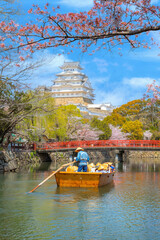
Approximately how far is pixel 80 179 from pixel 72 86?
53.0m

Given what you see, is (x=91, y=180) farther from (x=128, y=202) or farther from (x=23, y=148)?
(x=23, y=148)

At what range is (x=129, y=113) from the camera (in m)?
50.7

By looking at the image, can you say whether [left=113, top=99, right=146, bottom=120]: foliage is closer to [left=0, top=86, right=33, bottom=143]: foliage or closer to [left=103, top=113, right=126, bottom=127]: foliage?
[left=103, top=113, right=126, bottom=127]: foliage

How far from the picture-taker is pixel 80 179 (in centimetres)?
1315

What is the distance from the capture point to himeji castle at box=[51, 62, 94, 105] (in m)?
64.8

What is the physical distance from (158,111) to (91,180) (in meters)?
37.8

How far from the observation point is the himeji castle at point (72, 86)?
6481cm

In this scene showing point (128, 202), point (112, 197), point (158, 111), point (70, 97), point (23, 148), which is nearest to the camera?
point (128, 202)

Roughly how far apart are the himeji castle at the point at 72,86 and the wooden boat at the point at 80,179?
5061cm

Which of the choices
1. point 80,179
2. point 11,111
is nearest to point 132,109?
point 11,111

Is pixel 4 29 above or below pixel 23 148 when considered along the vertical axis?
above

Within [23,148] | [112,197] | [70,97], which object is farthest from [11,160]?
[70,97]

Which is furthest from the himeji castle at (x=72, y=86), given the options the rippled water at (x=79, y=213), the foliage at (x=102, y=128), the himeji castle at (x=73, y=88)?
the rippled water at (x=79, y=213)

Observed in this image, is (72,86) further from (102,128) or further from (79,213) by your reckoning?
(79,213)
